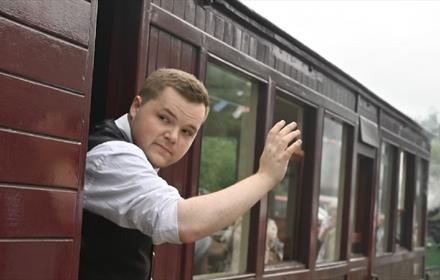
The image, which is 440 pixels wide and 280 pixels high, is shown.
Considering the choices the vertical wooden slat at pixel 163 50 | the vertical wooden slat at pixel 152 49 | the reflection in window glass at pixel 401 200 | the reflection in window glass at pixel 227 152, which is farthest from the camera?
the reflection in window glass at pixel 401 200

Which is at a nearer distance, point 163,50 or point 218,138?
point 163,50

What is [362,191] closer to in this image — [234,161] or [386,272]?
[386,272]

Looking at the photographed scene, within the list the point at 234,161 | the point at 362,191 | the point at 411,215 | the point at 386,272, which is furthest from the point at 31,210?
the point at 411,215

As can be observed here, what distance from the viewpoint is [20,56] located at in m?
1.71

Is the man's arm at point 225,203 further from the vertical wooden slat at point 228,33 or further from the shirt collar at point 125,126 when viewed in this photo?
the vertical wooden slat at point 228,33

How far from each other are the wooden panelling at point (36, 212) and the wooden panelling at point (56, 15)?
414mm

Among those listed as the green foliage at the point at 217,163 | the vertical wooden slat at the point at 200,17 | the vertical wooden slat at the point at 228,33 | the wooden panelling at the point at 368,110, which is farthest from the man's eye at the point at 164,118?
the wooden panelling at the point at 368,110

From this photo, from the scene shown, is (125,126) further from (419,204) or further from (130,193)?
(419,204)

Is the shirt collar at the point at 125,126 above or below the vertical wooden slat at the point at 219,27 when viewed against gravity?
below

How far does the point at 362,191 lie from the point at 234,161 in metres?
3.27

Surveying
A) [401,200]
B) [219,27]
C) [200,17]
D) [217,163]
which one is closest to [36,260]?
[200,17]

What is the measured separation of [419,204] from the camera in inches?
434

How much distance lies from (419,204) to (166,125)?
9745 mm

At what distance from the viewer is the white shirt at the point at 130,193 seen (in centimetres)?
167
